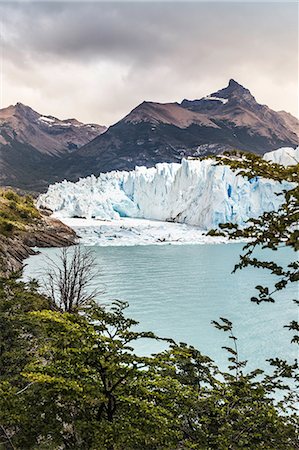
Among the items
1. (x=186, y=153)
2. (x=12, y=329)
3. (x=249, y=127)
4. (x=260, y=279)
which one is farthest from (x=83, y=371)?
(x=249, y=127)

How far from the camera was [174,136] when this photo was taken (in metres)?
110

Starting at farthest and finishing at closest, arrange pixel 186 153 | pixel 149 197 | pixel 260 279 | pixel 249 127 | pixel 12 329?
pixel 249 127 < pixel 186 153 < pixel 149 197 < pixel 260 279 < pixel 12 329

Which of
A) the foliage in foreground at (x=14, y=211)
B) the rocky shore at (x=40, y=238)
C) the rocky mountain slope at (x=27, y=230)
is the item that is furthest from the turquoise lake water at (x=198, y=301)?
the foliage in foreground at (x=14, y=211)

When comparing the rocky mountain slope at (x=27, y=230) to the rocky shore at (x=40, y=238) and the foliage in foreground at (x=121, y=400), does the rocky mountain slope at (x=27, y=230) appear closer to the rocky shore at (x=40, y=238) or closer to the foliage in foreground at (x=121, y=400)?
the rocky shore at (x=40, y=238)

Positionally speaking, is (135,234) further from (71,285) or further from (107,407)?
(107,407)

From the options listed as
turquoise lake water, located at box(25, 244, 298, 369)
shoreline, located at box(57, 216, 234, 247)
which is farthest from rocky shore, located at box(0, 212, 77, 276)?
shoreline, located at box(57, 216, 234, 247)

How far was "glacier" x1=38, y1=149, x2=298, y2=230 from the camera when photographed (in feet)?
110

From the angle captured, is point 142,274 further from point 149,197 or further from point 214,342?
point 149,197

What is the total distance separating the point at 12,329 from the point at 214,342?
244 inches

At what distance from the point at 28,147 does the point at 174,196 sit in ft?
414

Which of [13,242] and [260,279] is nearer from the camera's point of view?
[260,279]

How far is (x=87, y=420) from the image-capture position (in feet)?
6.82

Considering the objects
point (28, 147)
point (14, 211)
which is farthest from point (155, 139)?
point (14, 211)

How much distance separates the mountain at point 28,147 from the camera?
365 feet
